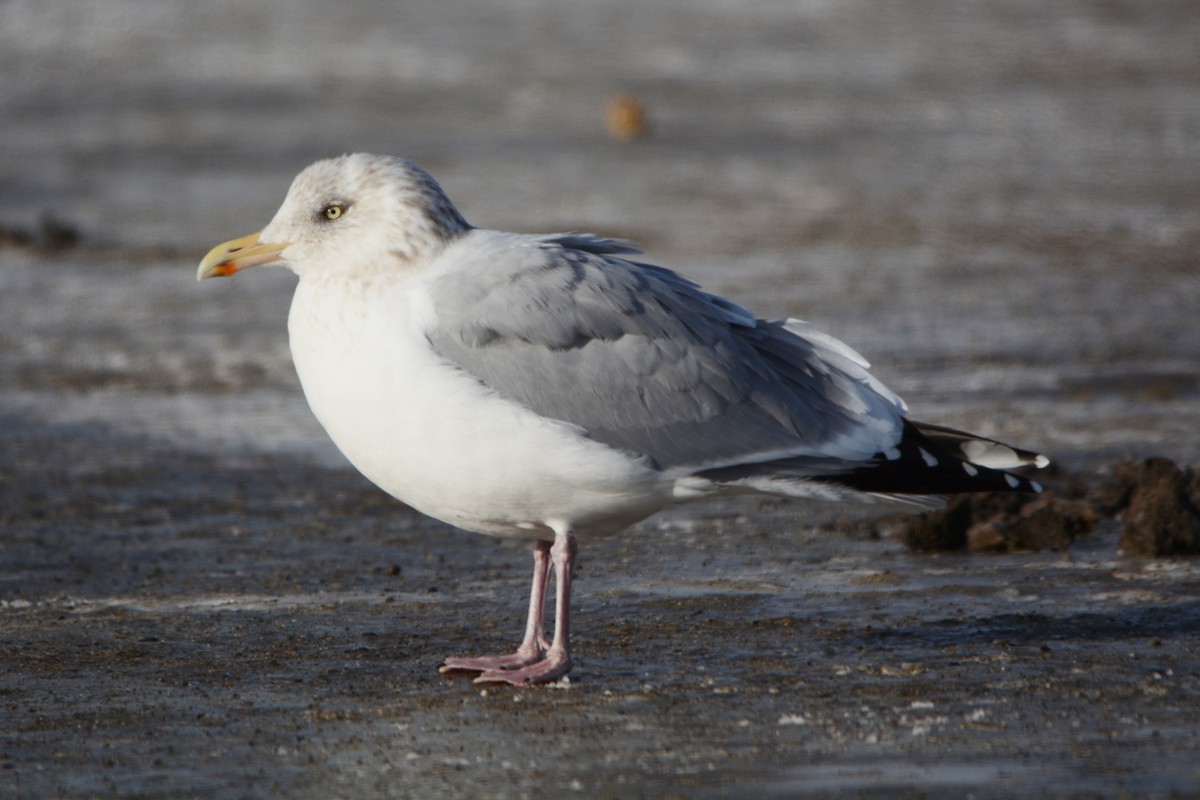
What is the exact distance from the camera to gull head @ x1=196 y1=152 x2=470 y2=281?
5605 mm

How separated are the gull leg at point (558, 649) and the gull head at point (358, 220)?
0.98 metres

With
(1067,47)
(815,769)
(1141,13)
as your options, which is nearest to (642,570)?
(815,769)

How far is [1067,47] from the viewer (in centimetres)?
2359

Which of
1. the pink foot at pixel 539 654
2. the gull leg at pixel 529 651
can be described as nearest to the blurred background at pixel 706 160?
→ the gull leg at pixel 529 651

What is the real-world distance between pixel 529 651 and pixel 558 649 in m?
0.19

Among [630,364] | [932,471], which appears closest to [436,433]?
[630,364]

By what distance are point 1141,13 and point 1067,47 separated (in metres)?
2.57

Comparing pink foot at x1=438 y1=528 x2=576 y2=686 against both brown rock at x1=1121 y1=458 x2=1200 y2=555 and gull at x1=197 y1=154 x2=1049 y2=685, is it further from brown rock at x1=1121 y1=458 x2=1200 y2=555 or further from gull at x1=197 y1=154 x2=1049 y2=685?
brown rock at x1=1121 y1=458 x2=1200 y2=555

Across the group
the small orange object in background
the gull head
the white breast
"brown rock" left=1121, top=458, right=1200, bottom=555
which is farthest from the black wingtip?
the small orange object in background

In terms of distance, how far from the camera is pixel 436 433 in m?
5.24

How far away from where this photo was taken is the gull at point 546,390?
17.4 ft

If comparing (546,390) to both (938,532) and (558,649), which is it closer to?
(558,649)

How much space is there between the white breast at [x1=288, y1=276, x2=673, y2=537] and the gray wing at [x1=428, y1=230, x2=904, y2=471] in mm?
75

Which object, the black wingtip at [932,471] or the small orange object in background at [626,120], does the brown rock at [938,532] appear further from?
the small orange object in background at [626,120]
